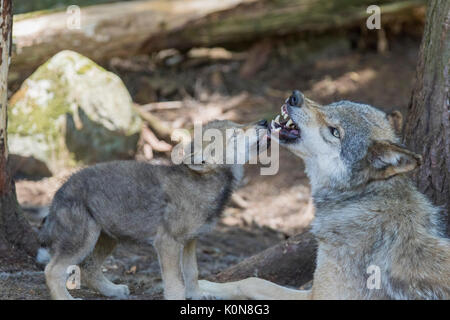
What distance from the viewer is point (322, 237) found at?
18.2 feet

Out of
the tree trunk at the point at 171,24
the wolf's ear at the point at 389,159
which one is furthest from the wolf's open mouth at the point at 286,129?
the tree trunk at the point at 171,24

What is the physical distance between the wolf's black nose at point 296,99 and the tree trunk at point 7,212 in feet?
9.19

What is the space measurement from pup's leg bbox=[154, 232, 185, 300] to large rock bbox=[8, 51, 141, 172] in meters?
4.77

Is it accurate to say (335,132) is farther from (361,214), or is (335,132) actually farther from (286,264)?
(286,264)

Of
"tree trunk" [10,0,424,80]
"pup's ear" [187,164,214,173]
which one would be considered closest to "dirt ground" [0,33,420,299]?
"tree trunk" [10,0,424,80]

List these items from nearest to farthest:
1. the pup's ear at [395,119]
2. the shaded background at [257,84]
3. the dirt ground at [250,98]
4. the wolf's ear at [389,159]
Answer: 1. the wolf's ear at [389,159]
2. the pup's ear at [395,119]
3. the dirt ground at [250,98]
4. the shaded background at [257,84]

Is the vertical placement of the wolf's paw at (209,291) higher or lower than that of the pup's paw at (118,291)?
higher

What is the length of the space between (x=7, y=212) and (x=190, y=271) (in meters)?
1.95

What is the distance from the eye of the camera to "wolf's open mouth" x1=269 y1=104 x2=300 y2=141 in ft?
18.8

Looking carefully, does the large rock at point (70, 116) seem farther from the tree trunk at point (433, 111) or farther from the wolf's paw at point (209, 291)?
the tree trunk at point (433, 111)

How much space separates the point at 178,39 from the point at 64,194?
7.32m

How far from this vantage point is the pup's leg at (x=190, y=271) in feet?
20.0

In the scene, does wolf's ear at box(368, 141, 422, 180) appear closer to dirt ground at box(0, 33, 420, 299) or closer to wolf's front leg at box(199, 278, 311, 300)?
wolf's front leg at box(199, 278, 311, 300)
